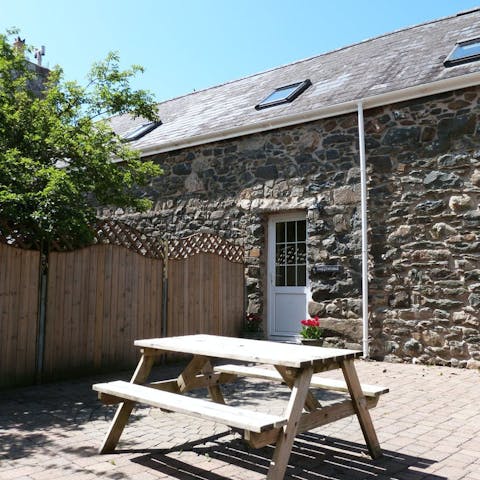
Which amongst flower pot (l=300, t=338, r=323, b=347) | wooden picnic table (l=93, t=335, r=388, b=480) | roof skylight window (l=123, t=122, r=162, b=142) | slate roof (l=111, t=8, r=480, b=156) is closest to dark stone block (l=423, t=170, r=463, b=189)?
slate roof (l=111, t=8, r=480, b=156)

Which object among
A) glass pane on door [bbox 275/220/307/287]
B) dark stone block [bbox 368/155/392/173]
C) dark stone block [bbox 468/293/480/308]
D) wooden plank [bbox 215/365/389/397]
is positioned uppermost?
dark stone block [bbox 368/155/392/173]

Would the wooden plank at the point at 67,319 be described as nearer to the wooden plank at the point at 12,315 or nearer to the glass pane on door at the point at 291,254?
the wooden plank at the point at 12,315

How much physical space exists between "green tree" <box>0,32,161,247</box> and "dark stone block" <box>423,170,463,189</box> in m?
4.13

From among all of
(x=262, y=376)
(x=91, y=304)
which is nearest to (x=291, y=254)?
(x=91, y=304)

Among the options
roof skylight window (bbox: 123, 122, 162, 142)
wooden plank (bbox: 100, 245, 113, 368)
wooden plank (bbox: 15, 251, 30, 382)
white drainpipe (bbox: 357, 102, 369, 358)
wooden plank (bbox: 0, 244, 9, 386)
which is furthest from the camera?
roof skylight window (bbox: 123, 122, 162, 142)

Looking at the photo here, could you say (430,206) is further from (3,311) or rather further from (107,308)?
(3,311)

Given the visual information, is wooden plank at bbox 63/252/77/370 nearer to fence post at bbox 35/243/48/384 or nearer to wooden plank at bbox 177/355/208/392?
fence post at bbox 35/243/48/384

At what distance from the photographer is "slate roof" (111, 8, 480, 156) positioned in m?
8.48

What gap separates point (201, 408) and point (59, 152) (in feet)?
15.7

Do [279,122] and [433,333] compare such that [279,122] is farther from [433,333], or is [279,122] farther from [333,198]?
[433,333]

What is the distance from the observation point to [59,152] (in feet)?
22.3

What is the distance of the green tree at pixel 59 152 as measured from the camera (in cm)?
596

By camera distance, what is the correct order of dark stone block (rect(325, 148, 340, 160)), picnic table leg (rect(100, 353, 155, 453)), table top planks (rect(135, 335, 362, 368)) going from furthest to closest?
dark stone block (rect(325, 148, 340, 160)), picnic table leg (rect(100, 353, 155, 453)), table top planks (rect(135, 335, 362, 368))

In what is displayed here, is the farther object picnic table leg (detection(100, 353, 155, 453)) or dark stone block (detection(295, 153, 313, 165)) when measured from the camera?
dark stone block (detection(295, 153, 313, 165))
